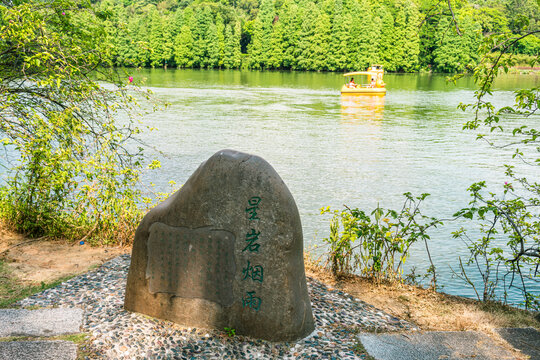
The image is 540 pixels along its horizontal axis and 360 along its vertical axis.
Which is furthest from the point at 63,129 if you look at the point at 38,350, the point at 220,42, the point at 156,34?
the point at 156,34

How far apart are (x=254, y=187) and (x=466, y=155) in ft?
50.5

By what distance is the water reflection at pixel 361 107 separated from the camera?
2567cm

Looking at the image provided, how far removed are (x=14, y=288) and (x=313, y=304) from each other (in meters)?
3.17

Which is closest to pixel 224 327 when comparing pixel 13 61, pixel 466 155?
pixel 13 61

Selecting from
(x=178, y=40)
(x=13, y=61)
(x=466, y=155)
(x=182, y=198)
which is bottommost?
(x=466, y=155)

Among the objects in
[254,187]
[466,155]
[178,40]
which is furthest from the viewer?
[178,40]

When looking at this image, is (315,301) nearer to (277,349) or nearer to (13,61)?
(277,349)

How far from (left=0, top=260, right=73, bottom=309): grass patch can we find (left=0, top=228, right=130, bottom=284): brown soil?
3.1 inches

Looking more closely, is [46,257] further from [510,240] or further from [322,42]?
[322,42]

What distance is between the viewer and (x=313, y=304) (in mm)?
4695

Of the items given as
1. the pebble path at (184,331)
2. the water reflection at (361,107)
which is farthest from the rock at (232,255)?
the water reflection at (361,107)

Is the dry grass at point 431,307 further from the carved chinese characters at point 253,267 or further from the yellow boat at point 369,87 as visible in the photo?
the yellow boat at point 369,87

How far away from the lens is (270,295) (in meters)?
3.98

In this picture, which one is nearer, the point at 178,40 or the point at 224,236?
the point at 224,236
